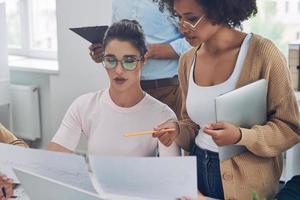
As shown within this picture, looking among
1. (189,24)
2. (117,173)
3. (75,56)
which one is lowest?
(117,173)

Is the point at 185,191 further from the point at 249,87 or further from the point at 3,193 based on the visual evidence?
the point at 3,193

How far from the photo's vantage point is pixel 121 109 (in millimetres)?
1448

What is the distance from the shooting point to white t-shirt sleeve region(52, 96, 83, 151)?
150 cm

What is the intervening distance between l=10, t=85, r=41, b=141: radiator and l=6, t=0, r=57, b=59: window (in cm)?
22

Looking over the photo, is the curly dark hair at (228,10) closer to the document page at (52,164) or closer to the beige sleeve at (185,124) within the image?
the beige sleeve at (185,124)

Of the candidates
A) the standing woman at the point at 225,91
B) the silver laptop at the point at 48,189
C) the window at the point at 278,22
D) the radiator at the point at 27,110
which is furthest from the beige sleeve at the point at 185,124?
the radiator at the point at 27,110

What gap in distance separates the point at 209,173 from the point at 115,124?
324 millimetres

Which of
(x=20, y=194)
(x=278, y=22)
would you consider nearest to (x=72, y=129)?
(x=20, y=194)

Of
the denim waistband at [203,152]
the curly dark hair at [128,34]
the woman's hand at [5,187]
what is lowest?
the woman's hand at [5,187]

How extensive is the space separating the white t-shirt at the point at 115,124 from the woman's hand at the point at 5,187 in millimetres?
234

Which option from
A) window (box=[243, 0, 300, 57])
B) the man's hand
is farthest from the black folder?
window (box=[243, 0, 300, 57])

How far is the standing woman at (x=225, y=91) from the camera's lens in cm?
118

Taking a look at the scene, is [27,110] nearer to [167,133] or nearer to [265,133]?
[167,133]

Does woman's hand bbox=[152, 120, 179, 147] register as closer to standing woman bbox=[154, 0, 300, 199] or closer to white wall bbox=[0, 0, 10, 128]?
standing woman bbox=[154, 0, 300, 199]
